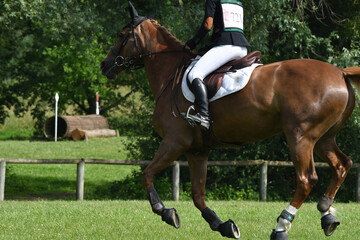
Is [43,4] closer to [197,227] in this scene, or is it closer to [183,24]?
[183,24]

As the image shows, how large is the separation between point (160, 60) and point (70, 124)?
2555 centimetres

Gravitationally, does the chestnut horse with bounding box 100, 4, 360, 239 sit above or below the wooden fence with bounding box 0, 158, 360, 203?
above

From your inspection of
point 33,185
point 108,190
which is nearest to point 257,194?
point 108,190

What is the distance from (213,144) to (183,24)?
699 cm

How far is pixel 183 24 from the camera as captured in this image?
43.2ft

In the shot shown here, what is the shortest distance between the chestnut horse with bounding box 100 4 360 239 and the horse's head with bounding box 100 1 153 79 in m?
0.47

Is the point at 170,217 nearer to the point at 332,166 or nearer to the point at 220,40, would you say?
the point at 332,166

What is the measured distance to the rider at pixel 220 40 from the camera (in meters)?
6.43

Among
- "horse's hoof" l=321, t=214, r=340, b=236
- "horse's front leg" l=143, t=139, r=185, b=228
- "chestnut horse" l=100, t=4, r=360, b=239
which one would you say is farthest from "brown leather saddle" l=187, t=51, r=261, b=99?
"horse's hoof" l=321, t=214, r=340, b=236

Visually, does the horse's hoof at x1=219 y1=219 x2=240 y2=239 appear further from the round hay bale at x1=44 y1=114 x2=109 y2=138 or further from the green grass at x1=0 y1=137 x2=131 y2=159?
the round hay bale at x1=44 y1=114 x2=109 y2=138

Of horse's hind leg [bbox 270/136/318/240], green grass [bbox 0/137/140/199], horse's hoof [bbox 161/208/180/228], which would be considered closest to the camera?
horse's hind leg [bbox 270/136/318/240]

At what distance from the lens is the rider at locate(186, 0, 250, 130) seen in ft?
21.1

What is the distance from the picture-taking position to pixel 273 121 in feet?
20.4

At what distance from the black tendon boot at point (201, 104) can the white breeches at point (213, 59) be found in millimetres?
141
